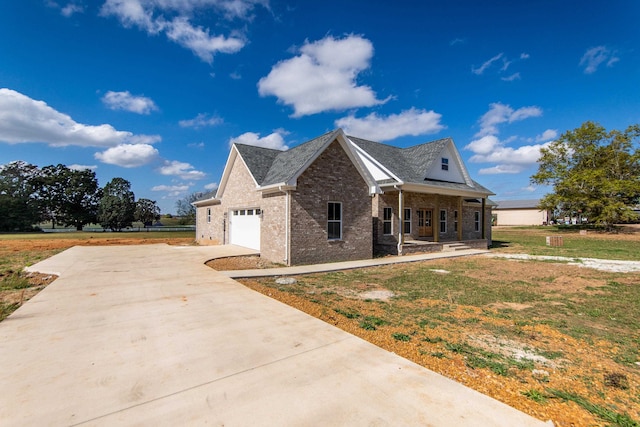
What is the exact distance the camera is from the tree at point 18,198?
40062mm

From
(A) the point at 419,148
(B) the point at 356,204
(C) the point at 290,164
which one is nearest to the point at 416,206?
(A) the point at 419,148

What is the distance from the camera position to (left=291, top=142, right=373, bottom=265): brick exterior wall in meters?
11.7

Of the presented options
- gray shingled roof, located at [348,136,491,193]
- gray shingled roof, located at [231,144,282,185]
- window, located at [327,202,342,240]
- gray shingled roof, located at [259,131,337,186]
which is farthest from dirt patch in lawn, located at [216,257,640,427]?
gray shingled roof, located at [348,136,491,193]

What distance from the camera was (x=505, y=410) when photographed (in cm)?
281

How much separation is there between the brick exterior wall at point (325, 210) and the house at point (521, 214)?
49968mm

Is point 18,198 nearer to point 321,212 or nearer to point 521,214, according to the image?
point 321,212

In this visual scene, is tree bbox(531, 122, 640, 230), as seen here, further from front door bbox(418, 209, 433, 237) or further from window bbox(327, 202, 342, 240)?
window bbox(327, 202, 342, 240)

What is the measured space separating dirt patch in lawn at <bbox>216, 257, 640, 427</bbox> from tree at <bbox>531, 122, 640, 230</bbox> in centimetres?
2914

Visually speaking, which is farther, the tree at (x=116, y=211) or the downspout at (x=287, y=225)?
the tree at (x=116, y=211)

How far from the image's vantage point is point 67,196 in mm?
46531

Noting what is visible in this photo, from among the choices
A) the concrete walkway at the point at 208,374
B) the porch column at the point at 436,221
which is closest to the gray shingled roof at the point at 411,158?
the porch column at the point at 436,221

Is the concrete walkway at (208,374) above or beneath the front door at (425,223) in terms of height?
beneath

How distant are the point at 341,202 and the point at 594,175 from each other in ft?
114

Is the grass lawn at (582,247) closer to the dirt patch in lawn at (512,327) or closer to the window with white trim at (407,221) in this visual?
the window with white trim at (407,221)
